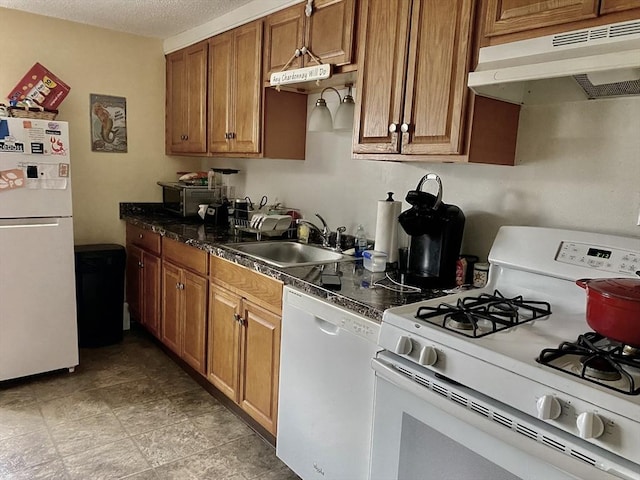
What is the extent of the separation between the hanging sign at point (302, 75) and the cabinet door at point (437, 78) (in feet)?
1.61

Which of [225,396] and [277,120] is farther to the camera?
[277,120]

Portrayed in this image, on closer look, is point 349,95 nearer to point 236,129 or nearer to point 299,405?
point 236,129

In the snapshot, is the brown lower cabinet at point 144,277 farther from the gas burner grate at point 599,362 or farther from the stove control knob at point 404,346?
the gas burner grate at point 599,362

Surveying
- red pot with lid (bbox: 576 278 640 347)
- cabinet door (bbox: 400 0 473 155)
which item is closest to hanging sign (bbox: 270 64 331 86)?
cabinet door (bbox: 400 0 473 155)

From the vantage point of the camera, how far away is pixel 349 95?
2.40 meters

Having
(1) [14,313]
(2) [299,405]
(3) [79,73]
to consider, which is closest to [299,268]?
(2) [299,405]

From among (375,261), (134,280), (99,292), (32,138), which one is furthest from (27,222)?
(375,261)

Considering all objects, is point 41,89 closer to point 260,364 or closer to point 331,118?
point 331,118

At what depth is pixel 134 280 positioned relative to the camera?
138 inches

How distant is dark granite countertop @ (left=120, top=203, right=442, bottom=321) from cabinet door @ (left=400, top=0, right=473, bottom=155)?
54 cm

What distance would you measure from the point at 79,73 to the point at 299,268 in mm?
2449

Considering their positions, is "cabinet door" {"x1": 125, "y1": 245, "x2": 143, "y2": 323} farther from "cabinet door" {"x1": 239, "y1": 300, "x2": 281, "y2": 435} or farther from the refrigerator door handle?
"cabinet door" {"x1": 239, "y1": 300, "x2": 281, "y2": 435}

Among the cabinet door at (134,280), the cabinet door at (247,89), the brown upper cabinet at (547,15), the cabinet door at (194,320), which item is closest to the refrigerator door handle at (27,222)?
the cabinet door at (134,280)

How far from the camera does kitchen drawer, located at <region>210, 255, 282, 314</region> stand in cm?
202
